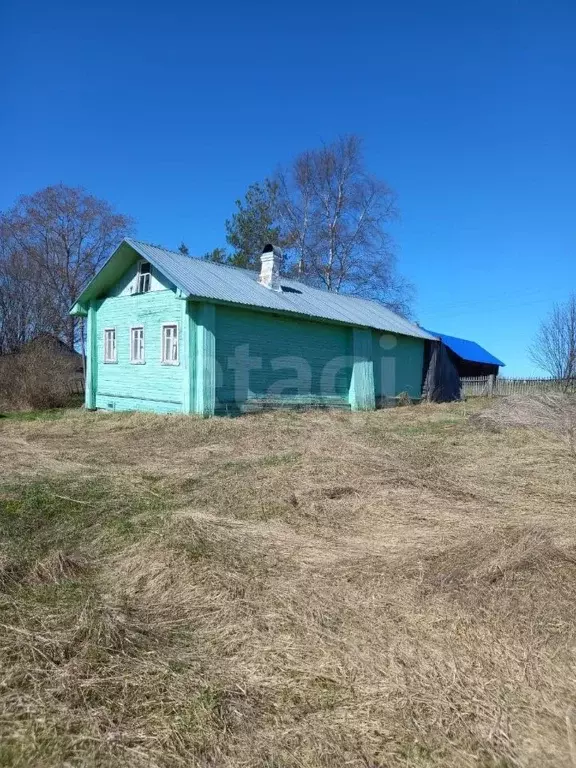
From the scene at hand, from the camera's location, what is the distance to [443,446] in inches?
368

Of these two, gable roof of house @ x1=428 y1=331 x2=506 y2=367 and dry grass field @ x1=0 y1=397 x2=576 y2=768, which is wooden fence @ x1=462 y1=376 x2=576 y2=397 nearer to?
gable roof of house @ x1=428 y1=331 x2=506 y2=367

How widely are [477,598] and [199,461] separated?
5.28 metres

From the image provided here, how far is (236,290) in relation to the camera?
14.8 m

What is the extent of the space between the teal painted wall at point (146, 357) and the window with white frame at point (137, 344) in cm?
18

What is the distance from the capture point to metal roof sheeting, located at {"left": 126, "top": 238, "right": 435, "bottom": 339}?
13.6 metres

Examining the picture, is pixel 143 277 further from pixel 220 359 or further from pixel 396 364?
pixel 396 364

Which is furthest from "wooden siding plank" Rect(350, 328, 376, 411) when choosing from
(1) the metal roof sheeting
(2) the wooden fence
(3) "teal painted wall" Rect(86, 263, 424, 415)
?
(2) the wooden fence

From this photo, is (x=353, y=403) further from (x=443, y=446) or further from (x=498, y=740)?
(x=498, y=740)

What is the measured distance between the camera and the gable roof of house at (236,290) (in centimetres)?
1355

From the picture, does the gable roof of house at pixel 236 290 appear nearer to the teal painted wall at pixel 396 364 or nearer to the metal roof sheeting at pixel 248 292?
the metal roof sheeting at pixel 248 292

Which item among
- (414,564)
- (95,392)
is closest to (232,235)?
(95,392)

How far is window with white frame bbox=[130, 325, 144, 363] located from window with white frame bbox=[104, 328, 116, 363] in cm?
131

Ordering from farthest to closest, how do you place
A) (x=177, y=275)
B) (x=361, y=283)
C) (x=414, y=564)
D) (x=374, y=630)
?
(x=361, y=283) < (x=177, y=275) < (x=414, y=564) < (x=374, y=630)

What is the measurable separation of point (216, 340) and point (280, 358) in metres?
2.36
